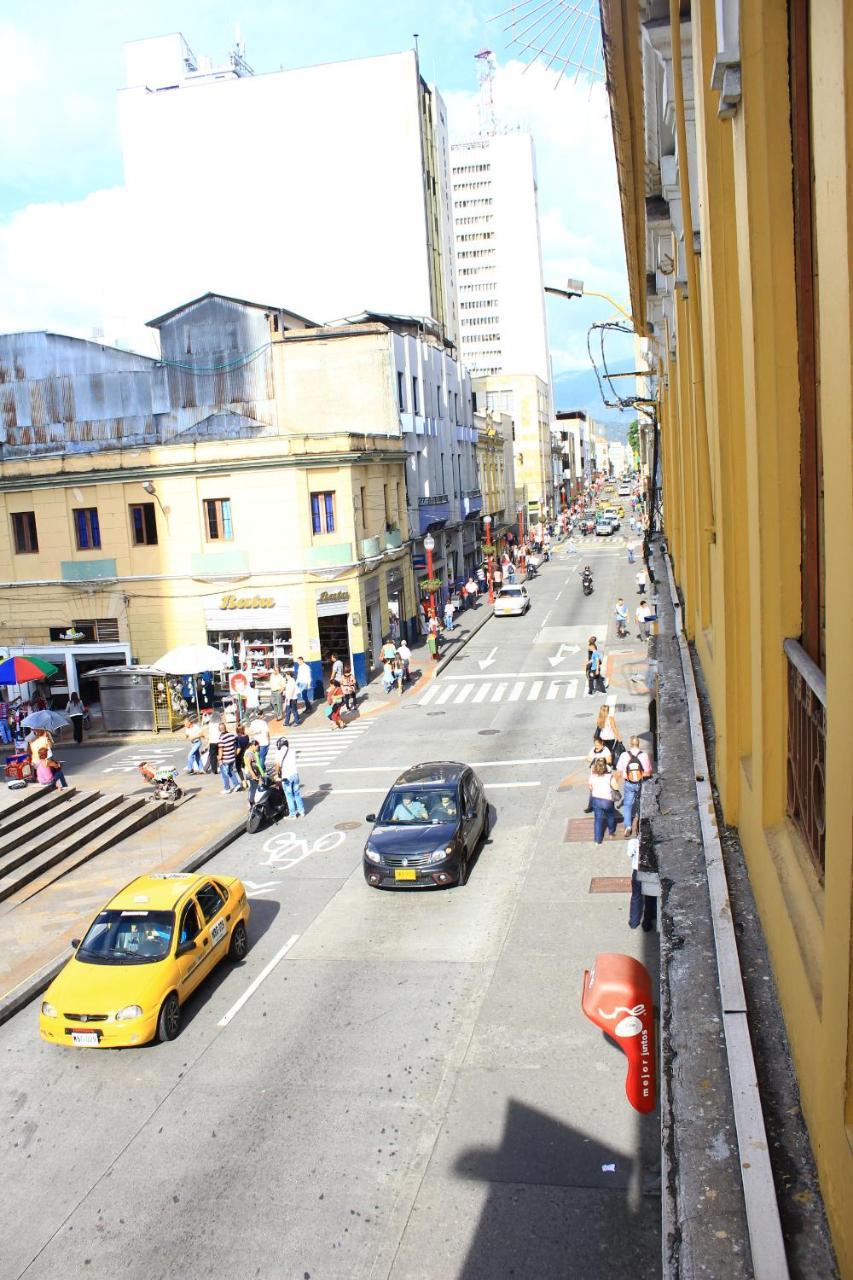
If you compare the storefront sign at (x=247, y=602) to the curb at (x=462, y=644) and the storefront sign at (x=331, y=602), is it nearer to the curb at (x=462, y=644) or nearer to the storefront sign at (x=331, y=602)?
the storefront sign at (x=331, y=602)

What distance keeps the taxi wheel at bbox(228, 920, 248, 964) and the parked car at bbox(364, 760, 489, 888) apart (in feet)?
8.39

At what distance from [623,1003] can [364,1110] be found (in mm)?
3599

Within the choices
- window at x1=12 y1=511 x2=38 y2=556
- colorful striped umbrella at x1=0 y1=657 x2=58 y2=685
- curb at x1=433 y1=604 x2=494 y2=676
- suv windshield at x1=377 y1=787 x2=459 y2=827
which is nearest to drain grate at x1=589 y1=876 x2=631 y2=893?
suv windshield at x1=377 y1=787 x2=459 y2=827

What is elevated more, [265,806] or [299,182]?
[299,182]

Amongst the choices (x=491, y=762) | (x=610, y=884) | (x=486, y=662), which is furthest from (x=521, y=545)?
(x=610, y=884)

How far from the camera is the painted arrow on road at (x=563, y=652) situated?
36.5 meters

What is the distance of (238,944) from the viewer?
14.4 meters

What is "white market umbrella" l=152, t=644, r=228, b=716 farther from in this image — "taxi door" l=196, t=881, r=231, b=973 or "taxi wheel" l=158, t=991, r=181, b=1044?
"taxi wheel" l=158, t=991, r=181, b=1044

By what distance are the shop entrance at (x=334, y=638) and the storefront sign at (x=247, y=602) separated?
203cm

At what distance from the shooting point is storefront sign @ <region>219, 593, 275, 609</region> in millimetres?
33625

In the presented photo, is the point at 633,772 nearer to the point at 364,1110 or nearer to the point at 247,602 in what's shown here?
the point at 364,1110

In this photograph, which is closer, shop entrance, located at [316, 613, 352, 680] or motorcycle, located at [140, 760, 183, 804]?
motorcycle, located at [140, 760, 183, 804]

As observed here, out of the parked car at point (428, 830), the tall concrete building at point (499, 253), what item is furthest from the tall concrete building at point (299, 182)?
the tall concrete building at point (499, 253)

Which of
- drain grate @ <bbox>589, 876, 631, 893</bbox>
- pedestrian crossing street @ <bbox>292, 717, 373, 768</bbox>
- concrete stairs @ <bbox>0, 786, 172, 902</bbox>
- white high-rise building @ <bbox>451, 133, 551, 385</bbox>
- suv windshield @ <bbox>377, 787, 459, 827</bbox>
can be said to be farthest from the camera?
white high-rise building @ <bbox>451, 133, 551, 385</bbox>
